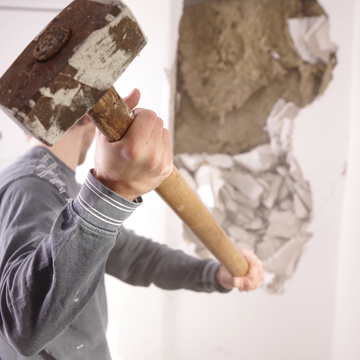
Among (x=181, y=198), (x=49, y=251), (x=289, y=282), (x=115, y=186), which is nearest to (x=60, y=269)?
(x=49, y=251)

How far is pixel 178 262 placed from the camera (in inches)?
44.0

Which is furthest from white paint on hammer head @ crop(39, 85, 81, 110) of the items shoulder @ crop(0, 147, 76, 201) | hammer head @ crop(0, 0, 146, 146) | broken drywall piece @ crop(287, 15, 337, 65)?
broken drywall piece @ crop(287, 15, 337, 65)

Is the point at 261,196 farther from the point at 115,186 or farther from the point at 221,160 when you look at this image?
the point at 115,186

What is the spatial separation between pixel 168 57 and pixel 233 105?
0.39 meters

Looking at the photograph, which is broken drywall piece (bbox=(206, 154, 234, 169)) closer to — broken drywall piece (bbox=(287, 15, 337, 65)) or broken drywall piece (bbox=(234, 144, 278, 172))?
broken drywall piece (bbox=(234, 144, 278, 172))

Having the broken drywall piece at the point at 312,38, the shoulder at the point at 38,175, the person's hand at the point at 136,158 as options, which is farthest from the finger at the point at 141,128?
the broken drywall piece at the point at 312,38

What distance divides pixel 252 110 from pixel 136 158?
1357 millimetres

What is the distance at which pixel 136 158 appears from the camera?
19.5 inches

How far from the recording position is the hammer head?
45 cm

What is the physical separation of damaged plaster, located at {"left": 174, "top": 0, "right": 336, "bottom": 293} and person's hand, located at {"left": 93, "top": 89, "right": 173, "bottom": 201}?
124cm

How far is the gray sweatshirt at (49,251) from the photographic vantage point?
0.51 m

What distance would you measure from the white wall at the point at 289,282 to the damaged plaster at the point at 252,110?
2.5 inches

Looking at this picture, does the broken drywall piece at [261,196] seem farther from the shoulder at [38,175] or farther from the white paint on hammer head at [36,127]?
the white paint on hammer head at [36,127]

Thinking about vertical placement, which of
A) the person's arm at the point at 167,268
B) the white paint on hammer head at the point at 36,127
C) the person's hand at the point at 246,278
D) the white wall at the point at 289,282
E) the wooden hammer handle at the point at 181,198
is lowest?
the white wall at the point at 289,282
